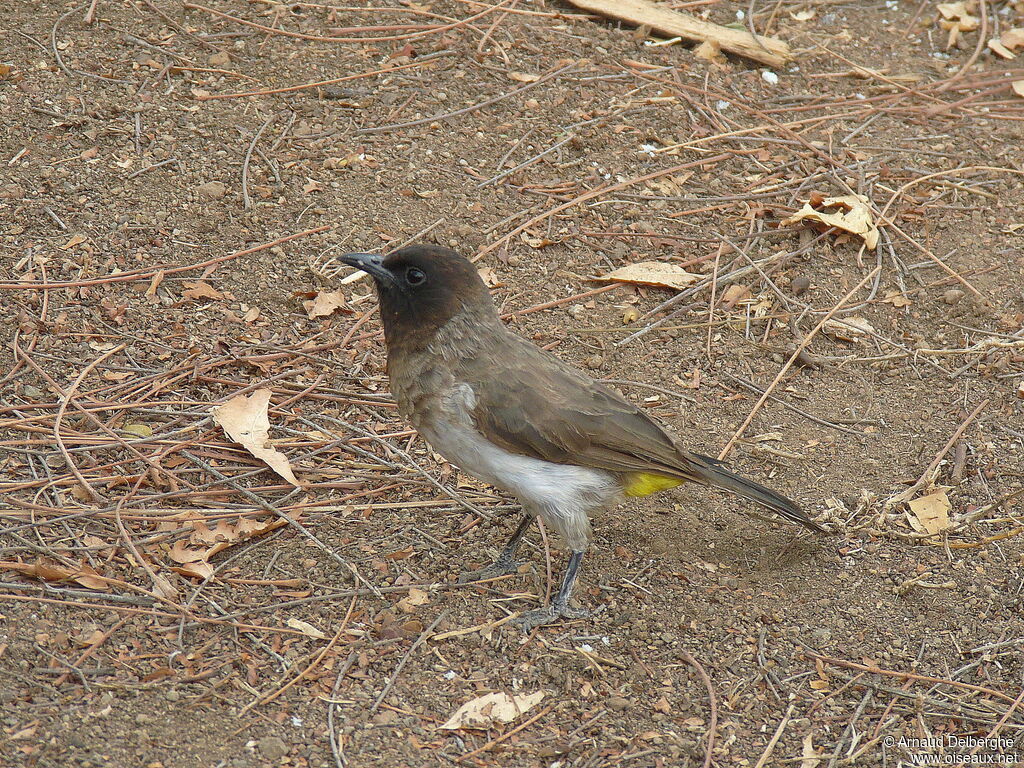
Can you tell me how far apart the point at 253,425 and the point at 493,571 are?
53.4 inches

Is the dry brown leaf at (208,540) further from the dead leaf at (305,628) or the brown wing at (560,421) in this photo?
the brown wing at (560,421)

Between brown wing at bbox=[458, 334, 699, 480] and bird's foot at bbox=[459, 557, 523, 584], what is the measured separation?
1.94 feet

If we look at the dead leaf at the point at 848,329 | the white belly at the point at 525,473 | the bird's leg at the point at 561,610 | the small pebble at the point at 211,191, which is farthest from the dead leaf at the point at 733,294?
the small pebble at the point at 211,191

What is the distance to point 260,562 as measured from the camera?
4.64 meters

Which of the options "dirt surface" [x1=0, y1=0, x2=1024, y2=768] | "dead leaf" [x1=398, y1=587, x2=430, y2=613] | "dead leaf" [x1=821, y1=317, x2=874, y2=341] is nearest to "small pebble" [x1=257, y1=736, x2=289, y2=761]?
"dirt surface" [x1=0, y1=0, x2=1024, y2=768]

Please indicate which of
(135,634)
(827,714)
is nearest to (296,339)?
(135,634)

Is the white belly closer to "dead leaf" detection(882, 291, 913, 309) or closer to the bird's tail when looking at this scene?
the bird's tail

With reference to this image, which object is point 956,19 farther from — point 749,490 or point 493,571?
point 493,571

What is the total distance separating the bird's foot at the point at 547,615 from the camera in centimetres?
451

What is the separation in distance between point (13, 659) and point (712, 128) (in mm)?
5465

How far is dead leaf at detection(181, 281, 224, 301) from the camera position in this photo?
5.88m

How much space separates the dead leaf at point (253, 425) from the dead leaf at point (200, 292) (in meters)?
0.83

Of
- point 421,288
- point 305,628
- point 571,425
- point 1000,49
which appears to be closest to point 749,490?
point 571,425

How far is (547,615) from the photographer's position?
14.9 ft
